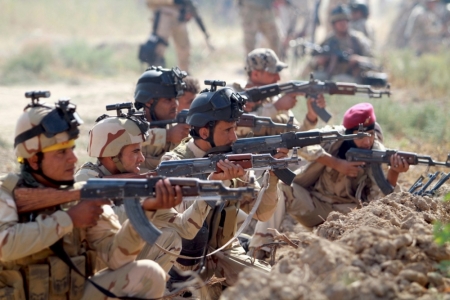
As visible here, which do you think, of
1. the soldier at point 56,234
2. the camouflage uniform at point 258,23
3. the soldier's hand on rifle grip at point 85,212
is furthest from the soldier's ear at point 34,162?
the camouflage uniform at point 258,23

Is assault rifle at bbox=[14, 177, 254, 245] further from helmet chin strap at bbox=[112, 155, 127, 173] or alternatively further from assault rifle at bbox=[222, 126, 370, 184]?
assault rifle at bbox=[222, 126, 370, 184]

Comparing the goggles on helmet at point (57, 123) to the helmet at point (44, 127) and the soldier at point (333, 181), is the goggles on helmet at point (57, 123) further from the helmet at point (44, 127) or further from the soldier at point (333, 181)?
the soldier at point (333, 181)

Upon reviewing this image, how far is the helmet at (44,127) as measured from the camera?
442 cm

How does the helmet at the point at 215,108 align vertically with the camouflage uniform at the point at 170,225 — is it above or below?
above

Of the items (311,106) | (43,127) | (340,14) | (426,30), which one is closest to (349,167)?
(311,106)

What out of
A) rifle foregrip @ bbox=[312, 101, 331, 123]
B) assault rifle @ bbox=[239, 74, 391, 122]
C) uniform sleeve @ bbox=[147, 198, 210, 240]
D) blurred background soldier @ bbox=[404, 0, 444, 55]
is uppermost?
blurred background soldier @ bbox=[404, 0, 444, 55]

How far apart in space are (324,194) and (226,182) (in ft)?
6.58

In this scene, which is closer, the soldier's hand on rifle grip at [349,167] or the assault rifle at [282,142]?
the assault rifle at [282,142]

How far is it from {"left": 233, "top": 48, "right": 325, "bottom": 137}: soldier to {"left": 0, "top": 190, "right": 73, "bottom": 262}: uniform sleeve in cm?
465

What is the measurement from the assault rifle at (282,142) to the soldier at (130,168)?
0.80 m

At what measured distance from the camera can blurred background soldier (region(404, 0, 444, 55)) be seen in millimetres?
22719

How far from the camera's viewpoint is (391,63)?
58.9 ft

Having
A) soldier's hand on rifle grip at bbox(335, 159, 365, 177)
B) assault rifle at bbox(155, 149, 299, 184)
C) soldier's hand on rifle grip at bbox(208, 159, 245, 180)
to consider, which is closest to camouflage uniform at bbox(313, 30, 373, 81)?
soldier's hand on rifle grip at bbox(335, 159, 365, 177)

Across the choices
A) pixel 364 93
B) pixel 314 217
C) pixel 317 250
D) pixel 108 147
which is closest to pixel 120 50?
pixel 364 93
